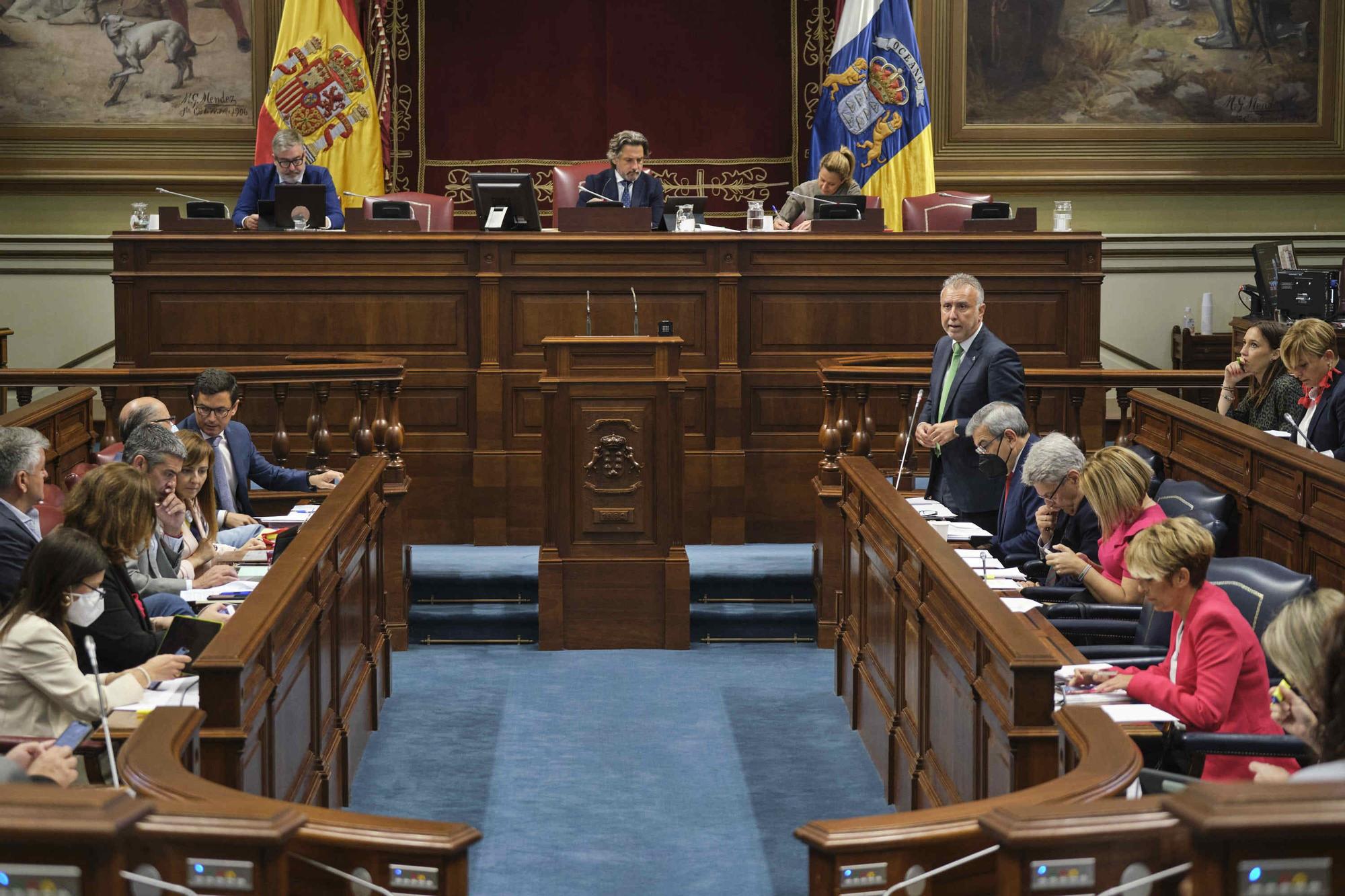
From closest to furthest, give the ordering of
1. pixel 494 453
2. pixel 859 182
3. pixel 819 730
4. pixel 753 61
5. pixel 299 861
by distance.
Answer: pixel 299 861, pixel 819 730, pixel 494 453, pixel 859 182, pixel 753 61

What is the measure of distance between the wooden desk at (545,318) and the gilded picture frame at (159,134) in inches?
120

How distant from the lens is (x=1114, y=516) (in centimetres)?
468

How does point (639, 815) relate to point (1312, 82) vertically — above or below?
below

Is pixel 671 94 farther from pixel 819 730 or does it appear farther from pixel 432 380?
pixel 819 730

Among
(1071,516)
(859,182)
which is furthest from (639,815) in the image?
(859,182)

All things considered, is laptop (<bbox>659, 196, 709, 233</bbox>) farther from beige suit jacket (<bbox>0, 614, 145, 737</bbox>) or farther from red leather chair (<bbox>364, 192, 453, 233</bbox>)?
beige suit jacket (<bbox>0, 614, 145, 737</bbox>)

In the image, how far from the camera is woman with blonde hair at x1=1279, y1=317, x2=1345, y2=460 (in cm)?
618

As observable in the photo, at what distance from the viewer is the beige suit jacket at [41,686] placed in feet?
11.7

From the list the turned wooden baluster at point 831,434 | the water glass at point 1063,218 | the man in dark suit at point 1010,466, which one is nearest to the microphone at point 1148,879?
the man in dark suit at point 1010,466

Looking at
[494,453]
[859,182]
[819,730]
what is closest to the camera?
[819,730]

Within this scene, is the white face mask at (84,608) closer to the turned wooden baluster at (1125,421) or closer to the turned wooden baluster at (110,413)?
the turned wooden baluster at (110,413)

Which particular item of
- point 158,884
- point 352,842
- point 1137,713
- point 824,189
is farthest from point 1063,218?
point 158,884

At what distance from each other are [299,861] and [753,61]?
9634 millimetres

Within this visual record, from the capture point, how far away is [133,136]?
10.8 metres
